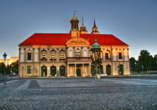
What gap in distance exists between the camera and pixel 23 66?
5747 centimetres

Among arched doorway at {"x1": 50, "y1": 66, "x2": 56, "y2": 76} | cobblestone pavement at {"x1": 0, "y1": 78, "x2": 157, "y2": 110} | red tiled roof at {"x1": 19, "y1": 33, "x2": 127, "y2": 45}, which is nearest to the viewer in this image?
cobblestone pavement at {"x1": 0, "y1": 78, "x2": 157, "y2": 110}

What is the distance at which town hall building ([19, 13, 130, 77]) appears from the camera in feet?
188

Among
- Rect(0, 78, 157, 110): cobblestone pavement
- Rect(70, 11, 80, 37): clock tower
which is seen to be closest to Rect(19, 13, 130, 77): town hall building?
Rect(70, 11, 80, 37): clock tower

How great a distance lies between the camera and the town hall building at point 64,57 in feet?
188

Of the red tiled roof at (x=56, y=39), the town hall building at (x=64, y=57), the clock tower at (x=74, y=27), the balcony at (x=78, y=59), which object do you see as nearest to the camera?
the balcony at (x=78, y=59)

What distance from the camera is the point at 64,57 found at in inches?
2329

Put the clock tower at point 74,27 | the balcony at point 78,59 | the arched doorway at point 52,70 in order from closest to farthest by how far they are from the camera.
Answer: the balcony at point 78,59 < the arched doorway at point 52,70 < the clock tower at point 74,27

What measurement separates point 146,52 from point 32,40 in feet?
278

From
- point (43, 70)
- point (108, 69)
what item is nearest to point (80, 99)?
point (43, 70)

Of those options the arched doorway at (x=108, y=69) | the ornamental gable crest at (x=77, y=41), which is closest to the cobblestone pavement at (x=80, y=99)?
the ornamental gable crest at (x=77, y=41)

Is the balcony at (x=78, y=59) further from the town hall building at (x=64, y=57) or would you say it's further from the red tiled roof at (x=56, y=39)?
the red tiled roof at (x=56, y=39)

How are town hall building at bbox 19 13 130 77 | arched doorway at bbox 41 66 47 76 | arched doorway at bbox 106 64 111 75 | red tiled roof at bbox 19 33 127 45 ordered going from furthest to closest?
arched doorway at bbox 106 64 111 75, red tiled roof at bbox 19 33 127 45, arched doorway at bbox 41 66 47 76, town hall building at bbox 19 13 130 77

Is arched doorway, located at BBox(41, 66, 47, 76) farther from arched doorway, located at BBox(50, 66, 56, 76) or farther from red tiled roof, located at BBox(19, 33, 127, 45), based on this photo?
red tiled roof, located at BBox(19, 33, 127, 45)

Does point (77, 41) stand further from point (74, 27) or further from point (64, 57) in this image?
point (74, 27)
